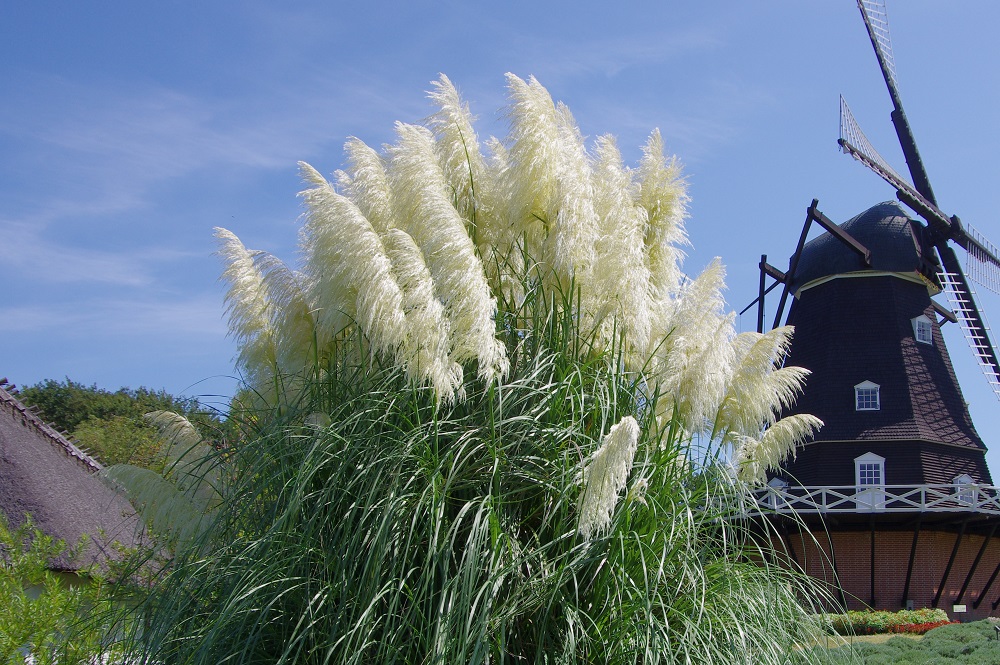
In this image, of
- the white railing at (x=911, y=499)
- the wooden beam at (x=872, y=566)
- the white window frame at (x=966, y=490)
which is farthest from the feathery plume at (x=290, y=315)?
the white window frame at (x=966, y=490)

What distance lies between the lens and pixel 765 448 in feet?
15.4

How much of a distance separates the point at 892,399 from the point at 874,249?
12.4ft

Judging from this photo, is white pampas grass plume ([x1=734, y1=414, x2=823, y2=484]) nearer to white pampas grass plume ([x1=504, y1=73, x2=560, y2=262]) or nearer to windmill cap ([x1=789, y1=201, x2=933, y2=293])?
white pampas grass plume ([x1=504, y1=73, x2=560, y2=262])

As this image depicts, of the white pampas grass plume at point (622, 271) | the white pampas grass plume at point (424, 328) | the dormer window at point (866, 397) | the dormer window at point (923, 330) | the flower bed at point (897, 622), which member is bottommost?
the flower bed at point (897, 622)

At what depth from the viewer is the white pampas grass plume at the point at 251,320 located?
4.77 meters

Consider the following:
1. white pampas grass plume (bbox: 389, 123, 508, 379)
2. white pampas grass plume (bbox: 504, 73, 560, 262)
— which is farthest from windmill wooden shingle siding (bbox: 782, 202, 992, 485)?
white pampas grass plume (bbox: 389, 123, 508, 379)

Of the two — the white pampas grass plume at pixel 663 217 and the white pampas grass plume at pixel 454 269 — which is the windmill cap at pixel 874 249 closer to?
the white pampas grass plume at pixel 663 217

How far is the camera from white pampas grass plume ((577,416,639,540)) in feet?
9.84

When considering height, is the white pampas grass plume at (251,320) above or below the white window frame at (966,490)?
below

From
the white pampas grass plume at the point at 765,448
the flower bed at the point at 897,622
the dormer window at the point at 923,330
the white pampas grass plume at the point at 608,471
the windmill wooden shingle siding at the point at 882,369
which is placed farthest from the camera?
the dormer window at the point at 923,330

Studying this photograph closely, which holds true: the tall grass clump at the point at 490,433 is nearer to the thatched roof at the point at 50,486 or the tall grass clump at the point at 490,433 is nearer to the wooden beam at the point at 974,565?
the thatched roof at the point at 50,486

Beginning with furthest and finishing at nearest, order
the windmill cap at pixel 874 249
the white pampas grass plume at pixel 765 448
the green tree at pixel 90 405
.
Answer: the green tree at pixel 90 405 → the windmill cap at pixel 874 249 → the white pampas grass plume at pixel 765 448

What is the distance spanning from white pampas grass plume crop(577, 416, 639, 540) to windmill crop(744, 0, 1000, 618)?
58.7 ft

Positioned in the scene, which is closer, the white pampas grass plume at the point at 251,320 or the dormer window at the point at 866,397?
the white pampas grass plume at the point at 251,320
